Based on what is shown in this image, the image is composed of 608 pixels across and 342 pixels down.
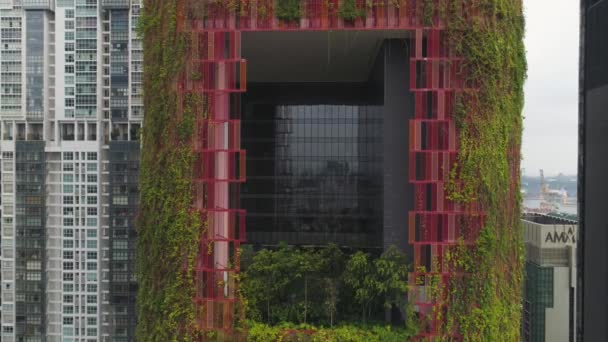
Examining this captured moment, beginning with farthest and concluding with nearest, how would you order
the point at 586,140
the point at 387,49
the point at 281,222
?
the point at 281,222
the point at 586,140
the point at 387,49

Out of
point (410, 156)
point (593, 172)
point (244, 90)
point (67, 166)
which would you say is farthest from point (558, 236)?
point (67, 166)

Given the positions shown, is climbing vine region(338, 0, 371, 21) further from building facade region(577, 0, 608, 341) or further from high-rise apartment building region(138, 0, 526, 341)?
building facade region(577, 0, 608, 341)

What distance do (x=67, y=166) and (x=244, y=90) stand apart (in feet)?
171

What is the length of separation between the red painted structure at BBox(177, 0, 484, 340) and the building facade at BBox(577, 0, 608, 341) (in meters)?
7.52

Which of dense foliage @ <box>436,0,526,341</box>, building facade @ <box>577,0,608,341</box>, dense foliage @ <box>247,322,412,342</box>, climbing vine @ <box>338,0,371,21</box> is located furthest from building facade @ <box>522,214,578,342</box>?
climbing vine @ <box>338,0,371,21</box>

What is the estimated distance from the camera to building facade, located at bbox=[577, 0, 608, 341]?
→ 1859 centimetres

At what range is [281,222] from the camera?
1023 inches

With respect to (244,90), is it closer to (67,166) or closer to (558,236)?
(67,166)

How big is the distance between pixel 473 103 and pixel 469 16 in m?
2.57

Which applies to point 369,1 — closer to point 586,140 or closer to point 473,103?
point 473,103

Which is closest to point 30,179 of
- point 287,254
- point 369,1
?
point 287,254

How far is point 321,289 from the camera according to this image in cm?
1703

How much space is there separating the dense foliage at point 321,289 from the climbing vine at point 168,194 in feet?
7.48

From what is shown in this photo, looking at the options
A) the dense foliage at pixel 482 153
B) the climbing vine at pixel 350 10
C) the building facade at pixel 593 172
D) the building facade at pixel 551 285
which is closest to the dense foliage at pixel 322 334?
the dense foliage at pixel 482 153
